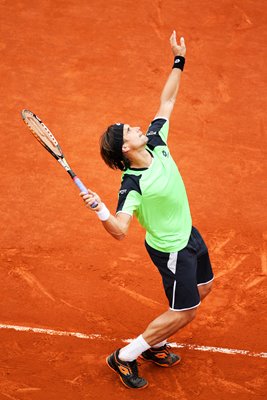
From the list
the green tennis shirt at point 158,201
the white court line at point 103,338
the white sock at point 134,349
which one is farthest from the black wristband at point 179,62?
the white court line at point 103,338

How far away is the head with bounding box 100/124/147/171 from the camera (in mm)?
6938

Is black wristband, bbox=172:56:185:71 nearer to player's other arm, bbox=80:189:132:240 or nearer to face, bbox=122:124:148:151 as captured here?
face, bbox=122:124:148:151

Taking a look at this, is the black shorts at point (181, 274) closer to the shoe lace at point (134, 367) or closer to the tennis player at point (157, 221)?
the tennis player at point (157, 221)

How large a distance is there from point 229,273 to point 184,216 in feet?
6.83

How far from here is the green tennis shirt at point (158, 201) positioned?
6.88m

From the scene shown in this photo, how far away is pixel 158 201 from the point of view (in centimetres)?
698

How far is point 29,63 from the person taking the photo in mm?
12766

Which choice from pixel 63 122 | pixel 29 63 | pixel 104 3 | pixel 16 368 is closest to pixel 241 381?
pixel 16 368

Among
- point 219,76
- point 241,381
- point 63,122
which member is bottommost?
point 241,381

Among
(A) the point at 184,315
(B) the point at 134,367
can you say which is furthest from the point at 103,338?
(A) the point at 184,315

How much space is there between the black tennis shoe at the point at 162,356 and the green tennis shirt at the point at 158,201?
1262 millimetres

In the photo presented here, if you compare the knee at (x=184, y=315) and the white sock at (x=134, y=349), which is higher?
the knee at (x=184, y=315)

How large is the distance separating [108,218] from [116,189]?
3813mm

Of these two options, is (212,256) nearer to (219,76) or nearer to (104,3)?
(219,76)
